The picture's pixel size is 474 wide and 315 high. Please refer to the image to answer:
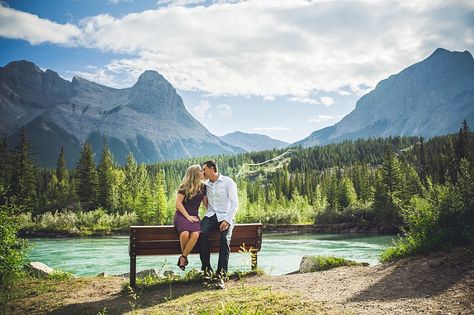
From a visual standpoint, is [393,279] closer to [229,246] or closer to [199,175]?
[229,246]

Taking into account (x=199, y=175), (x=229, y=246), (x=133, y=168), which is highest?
(x=133, y=168)

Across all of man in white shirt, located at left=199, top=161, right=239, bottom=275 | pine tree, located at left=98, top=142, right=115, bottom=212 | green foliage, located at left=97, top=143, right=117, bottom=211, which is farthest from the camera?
pine tree, located at left=98, top=142, right=115, bottom=212

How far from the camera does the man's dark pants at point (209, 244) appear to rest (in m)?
9.62

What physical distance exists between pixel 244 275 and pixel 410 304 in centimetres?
466

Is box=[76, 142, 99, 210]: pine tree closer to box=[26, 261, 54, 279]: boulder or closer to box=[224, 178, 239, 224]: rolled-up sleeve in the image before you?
box=[26, 261, 54, 279]: boulder

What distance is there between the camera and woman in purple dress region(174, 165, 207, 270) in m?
9.63

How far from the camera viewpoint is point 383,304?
7074mm

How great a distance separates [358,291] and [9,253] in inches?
364

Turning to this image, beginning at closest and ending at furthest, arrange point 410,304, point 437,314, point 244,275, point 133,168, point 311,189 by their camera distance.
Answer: point 437,314 → point 410,304 → point 244,275 → point 133,168 → point 311,189

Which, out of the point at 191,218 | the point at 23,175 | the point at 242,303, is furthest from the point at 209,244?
the point at 23,175

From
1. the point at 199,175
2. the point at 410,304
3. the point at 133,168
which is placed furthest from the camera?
the point at 133,168

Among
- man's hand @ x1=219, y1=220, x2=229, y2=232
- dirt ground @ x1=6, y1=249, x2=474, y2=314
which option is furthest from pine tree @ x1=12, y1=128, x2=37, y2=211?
man's hand @ x1=219, y1=220, x2=229, y2=232

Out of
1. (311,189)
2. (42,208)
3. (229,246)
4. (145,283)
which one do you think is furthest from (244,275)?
(311,189)

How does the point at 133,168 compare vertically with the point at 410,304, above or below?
above
